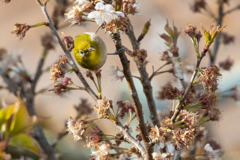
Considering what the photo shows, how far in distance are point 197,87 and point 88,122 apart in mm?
154

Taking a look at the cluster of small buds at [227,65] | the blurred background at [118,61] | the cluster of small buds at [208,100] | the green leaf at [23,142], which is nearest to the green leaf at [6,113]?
the green leaf at [23,142]

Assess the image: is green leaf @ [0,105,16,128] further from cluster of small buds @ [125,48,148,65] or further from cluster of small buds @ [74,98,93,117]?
cluster of small buds @ [74,98,93,117]

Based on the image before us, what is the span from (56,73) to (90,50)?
0.08 m

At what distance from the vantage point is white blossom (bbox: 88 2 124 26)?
27 cm

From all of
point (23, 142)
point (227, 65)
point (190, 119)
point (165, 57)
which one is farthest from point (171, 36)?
point (227, 65)

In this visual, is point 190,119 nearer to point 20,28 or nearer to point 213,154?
point 213,154

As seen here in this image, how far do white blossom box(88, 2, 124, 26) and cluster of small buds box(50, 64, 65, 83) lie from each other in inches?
3.7

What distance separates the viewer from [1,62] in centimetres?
69

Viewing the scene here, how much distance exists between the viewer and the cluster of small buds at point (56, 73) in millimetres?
340

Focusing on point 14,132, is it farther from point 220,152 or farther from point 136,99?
point 220,152

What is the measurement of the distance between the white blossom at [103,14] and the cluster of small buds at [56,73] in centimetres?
9

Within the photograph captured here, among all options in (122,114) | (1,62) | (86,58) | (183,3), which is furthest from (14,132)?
(183,3)

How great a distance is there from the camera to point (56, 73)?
34 centimetres

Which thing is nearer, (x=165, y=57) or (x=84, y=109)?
(x=165, y=57)
